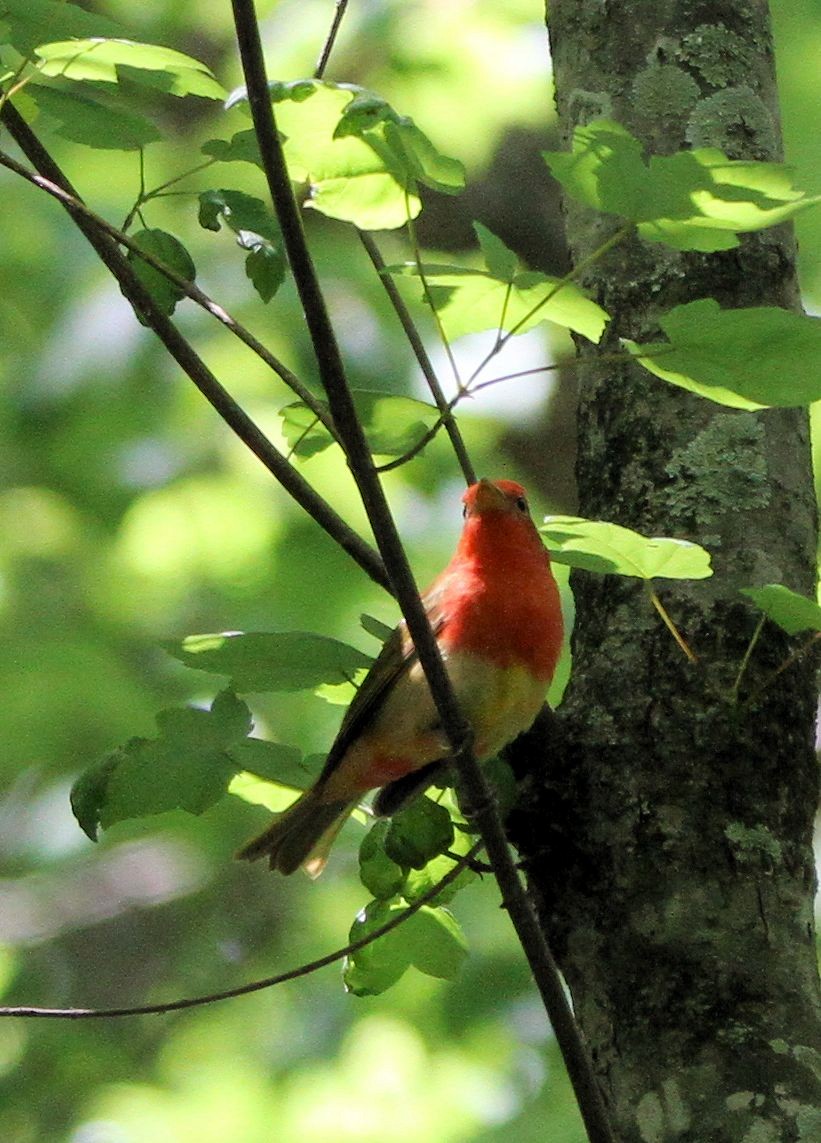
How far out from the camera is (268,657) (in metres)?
2.24

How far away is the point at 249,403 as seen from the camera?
6090mm

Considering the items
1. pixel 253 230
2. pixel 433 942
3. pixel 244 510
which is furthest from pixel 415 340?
pixel 244 510

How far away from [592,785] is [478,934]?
4.44 meters

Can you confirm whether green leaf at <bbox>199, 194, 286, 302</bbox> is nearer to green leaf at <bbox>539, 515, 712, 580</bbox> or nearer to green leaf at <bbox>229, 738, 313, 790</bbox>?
green leaf at <bbox>539, 515, 712, 580</bbox>

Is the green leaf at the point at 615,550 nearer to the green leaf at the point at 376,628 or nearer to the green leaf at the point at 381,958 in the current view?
the green leaf at the point at 376,628

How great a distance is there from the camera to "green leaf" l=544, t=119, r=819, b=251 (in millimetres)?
1806

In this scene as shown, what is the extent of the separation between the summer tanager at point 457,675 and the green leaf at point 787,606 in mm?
739

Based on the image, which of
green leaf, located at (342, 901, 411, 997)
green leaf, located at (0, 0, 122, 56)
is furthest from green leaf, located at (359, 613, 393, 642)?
green leaf, located at (0, 0, 122, 56)

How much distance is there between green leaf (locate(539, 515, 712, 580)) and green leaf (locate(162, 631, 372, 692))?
35 cm

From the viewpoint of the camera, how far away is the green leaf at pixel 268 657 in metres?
2.22

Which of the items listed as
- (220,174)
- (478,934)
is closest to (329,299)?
(220,174)

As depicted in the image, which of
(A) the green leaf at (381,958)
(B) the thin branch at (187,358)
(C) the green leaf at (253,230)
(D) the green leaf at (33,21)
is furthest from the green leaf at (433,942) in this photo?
(D) the green leaf at (33,21)

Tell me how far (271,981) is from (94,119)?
1.30m

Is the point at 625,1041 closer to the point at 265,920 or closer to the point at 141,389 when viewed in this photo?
the point at 141,389
